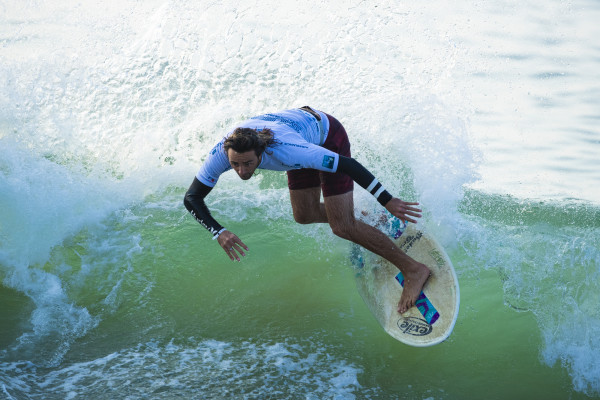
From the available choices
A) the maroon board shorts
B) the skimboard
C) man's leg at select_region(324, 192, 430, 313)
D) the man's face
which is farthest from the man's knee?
the man's face

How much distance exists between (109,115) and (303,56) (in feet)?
8.50

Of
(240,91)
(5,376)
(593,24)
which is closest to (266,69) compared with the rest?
(240,91)

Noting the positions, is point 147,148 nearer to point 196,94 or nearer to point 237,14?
point 196,94

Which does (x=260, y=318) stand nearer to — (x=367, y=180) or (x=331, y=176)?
(x=331, y=176)

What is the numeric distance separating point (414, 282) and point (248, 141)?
1787mm

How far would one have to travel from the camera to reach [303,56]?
7.55 metres

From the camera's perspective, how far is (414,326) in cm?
443

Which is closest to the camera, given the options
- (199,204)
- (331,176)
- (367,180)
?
(367,180)

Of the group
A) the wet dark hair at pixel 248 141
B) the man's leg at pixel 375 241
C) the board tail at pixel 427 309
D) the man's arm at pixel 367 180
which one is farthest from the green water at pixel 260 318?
the wet dark hair at pixel 248 141

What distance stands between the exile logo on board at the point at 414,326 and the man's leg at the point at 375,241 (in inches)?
3.5

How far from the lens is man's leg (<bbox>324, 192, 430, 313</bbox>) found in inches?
169

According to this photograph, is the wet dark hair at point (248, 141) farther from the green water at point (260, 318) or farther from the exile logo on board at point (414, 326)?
the exile logo on board at point (414, 326)

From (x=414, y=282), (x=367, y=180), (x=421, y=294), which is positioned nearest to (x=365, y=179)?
(x=367, y=180)

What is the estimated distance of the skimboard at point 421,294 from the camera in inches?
171
